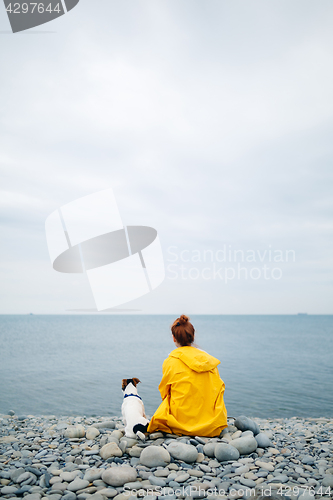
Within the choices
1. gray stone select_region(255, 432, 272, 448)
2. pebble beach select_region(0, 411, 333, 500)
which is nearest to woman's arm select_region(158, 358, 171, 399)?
pebble beach select_region(0, 411, 333, 500)

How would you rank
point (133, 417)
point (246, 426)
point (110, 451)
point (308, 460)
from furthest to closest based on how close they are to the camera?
point (246, 426), point (133, 417), point (308, 460), point (110, 451)

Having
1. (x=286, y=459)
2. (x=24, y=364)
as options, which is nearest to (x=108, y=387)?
(x=24, y=364)

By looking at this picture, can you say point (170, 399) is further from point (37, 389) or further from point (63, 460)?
point (37, 389)

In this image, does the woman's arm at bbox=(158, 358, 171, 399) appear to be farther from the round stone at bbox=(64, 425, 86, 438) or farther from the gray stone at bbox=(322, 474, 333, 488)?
the gray stone at bbox=(322, 474, 333, 488)

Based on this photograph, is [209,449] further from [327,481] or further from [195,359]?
[327,481]

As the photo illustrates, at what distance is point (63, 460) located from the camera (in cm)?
465

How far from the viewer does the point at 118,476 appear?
3.93 metres

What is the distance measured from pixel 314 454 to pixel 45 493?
405 cm

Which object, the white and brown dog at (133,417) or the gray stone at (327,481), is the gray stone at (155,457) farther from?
the gray stone at (327,481)

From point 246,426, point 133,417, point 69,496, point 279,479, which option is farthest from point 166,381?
point 69,496

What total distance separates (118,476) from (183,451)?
3.26 ft

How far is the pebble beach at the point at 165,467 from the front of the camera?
3668 mm

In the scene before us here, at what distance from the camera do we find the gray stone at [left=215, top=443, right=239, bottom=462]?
4590 mm

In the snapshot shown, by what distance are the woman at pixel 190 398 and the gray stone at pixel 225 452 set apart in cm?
50
